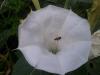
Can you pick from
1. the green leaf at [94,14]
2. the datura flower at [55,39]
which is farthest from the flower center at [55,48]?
the green leaf at [94,14]

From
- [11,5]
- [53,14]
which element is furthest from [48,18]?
[11,5]

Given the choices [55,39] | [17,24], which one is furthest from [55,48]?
[17,24]

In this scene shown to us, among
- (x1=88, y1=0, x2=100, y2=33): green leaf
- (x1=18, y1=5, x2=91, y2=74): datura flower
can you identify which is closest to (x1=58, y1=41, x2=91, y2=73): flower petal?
(x1=18, y1=5, x2=91, y2=74): datura flower

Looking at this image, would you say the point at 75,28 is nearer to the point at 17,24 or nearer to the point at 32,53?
the point at 32,53

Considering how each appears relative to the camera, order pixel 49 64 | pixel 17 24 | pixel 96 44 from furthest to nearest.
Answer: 1. pixel 17 24
2. pixel 96 44
3. pixel 49 64

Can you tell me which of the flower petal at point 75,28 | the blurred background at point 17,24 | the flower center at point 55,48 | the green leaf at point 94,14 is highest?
the flower petal at point 75,28

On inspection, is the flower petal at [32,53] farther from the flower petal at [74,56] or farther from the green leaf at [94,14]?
the green leaf at [94,14]
